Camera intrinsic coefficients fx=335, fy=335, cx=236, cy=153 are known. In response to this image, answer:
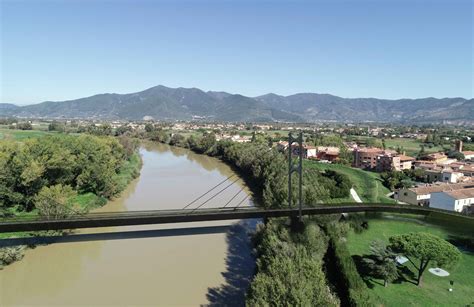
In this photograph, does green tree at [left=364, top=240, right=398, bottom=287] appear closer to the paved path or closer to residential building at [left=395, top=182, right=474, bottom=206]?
the paved path

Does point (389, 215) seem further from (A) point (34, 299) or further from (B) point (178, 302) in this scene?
(A) point (34, 299)

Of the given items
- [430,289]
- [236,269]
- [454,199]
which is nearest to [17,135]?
[236,269]

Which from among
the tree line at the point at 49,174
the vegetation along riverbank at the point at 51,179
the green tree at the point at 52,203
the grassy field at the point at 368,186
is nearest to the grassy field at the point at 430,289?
the grassy field at the point at 368,186

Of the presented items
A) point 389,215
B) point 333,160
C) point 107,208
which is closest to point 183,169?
point 107,208

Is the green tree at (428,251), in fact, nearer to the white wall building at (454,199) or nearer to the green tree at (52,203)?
the white wall building at (454,199)

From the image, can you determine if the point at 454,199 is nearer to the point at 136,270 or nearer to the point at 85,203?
the point at 136,270

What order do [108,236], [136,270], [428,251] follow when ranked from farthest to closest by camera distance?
1. [108,236]
2. [136,270]
3. [428,251]

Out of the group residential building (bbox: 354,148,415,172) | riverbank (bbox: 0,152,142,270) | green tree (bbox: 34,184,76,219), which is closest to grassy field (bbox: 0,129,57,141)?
riverbank (bbox: 0,152,142,270)
